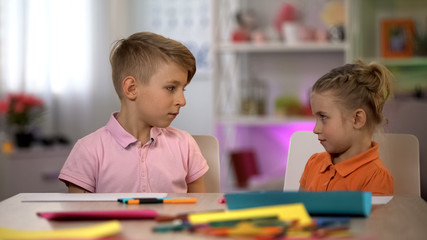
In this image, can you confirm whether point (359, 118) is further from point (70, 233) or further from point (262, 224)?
point (70, 233)

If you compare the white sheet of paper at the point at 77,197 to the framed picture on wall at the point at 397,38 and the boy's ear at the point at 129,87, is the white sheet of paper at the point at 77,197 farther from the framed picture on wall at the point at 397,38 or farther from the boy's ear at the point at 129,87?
the framed picture on wall at the point at 397,38

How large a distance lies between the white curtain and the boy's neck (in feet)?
9.81

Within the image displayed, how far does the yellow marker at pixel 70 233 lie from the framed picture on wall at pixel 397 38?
3.32 meters

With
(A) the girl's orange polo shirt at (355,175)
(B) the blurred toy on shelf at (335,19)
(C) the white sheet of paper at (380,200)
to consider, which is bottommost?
(A) the girl's orange polo shirt at (355,175)

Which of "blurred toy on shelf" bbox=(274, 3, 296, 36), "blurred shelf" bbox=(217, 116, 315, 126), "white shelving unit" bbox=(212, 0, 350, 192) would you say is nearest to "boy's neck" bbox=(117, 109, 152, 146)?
"blurred shelf" bbox=(217, 116, 315, 126)

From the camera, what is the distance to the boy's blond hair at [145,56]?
5.16 ft

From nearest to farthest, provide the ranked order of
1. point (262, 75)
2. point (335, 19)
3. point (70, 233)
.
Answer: point (70, 233)
point (335, 19)
point (262, 75)

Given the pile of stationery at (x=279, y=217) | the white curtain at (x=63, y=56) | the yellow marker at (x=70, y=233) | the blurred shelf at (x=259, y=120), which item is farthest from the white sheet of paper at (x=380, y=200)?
the white curtain at (x=63, y=56)

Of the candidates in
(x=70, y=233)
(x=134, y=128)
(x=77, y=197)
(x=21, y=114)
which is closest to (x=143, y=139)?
(x=134, y=128)

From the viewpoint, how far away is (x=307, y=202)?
0.97 meters

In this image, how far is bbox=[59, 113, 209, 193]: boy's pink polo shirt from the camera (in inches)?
59.8

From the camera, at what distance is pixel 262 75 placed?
4.29 metres

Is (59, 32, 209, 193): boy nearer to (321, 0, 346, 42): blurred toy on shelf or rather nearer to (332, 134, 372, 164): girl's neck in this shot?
(332, 134, 372, 164): girl's neck

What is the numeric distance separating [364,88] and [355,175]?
220 millimetres
